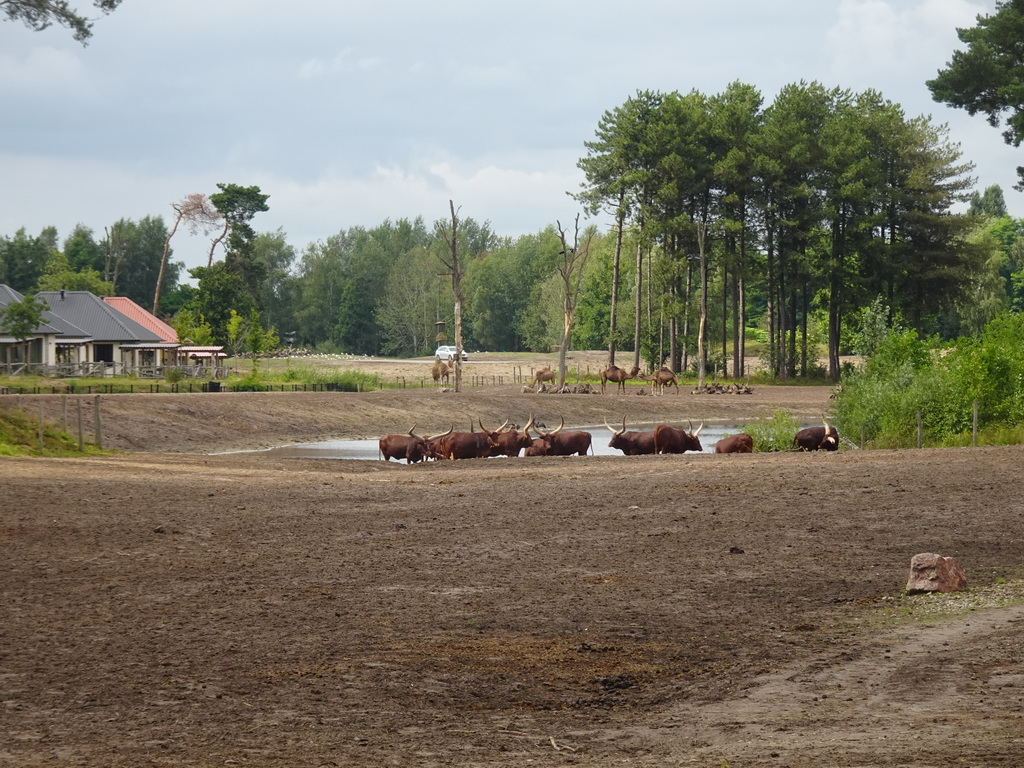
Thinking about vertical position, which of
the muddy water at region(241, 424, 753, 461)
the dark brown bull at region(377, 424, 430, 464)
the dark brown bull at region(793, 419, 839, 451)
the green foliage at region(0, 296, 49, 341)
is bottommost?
the muddy water at region(241, 424, 753, 461)

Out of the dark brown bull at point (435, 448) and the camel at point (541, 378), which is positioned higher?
the camel at point (541, 378)

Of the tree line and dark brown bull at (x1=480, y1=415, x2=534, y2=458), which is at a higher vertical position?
the tree line

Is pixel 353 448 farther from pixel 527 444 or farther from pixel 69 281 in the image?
pixel 69 281

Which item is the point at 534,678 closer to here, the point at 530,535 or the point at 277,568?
the point at 277,568

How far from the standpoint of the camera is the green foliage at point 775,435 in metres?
33.6

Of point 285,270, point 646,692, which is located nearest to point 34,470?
point 646,692

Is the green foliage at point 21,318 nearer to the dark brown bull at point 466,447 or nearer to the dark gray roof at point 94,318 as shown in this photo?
the dark gray roof at point 94,318

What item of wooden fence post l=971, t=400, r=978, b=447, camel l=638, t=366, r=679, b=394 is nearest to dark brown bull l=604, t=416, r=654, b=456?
wooden fence post l=971, t=400, r=978, b=447

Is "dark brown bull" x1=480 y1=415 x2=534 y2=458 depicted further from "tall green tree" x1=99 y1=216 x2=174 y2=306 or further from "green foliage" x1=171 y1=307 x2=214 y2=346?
"tall green tree" x1=99 y1=216 x2=174 y2=306

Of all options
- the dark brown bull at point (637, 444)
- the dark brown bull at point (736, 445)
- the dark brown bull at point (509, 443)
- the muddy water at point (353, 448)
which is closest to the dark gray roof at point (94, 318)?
the muddy water at point (353, 448)

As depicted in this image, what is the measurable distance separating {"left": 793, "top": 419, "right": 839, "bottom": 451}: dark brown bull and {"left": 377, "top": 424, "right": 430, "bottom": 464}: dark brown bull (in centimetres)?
1040

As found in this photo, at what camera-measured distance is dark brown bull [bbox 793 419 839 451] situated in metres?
31.8

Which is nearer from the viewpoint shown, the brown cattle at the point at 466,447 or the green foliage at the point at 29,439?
the green foliage at the point at 29,439

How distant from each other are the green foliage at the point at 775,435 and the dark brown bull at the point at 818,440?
915mm
